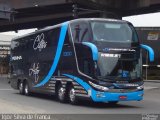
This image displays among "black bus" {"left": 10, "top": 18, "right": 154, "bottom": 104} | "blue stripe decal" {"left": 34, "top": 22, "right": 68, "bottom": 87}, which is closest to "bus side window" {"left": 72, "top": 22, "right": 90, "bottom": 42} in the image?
"black bus" {"left": 10, "top": 18, "right": 154, "bottom": 104}

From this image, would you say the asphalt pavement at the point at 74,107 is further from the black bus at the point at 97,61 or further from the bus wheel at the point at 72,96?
the black bus at the point at 97,61

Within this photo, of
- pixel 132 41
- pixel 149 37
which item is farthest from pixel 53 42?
pixel 149 37

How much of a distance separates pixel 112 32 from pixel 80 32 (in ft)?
4.68

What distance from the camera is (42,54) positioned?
25.5 m

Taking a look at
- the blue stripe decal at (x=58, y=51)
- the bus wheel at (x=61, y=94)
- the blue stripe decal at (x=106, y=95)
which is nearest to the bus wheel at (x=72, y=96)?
the bus wheel at (x=61, y=94)

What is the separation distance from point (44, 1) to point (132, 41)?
36.2 m

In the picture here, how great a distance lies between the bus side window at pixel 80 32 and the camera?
2056cm

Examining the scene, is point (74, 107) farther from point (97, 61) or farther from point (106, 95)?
point (97, 61)

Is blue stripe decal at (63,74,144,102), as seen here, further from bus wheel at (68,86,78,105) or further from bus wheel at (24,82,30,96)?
bus wheel at (24,82,30,96)

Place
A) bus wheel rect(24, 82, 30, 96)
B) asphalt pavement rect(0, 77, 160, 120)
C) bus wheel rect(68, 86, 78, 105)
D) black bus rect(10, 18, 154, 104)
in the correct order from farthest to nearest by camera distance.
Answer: bus wheel rect(24, 82, 30, 96) < bus wheel rect(68, 86, 78, 105) < black bus rect(10, 18, 154, 104) < asphalt pavement rect(0, 77, 160, 120)

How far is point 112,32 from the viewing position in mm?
20531

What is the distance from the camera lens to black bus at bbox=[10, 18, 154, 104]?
19.9 metres

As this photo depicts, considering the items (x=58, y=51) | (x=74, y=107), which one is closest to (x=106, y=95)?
(x=74, y=107)

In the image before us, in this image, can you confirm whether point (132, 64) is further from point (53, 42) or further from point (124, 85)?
point (53, 42)
